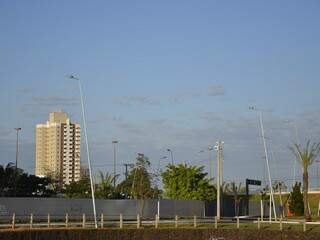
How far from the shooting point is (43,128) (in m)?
166

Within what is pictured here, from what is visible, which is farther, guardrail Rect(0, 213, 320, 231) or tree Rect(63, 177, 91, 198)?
tree Rect(63, 177, 91, 198)

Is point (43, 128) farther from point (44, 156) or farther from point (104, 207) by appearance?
point (104, 207)

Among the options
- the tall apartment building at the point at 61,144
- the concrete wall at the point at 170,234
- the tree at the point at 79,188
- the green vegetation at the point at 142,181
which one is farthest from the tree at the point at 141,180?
the tall apartment building at the point at 61,144

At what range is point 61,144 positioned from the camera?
162 meters

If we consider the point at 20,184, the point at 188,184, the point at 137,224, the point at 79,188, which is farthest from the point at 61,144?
the point at 137,224

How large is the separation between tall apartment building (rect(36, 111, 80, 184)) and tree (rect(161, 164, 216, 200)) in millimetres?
62382

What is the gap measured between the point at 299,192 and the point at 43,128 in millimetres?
87724

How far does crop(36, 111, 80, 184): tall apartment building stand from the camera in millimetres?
158625

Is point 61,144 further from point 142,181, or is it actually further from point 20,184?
point 142,181

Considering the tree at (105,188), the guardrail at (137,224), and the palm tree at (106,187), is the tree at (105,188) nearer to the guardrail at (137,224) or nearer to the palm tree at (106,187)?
the palm tree at (106,187)

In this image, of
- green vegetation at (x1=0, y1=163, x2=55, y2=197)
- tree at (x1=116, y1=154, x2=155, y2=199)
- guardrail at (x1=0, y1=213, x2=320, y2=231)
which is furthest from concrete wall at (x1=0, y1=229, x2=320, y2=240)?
green vegetation at (x1=0, y1=163, x2=55, y2=197)

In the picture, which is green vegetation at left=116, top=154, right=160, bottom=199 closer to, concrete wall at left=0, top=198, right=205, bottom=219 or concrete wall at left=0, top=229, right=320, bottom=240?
concrete wall at left=0, top=198, right=205, bottom=219

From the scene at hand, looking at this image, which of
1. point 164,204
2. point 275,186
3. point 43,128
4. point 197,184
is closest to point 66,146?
point 43,128

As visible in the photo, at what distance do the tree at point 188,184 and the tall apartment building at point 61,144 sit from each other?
205 ft
